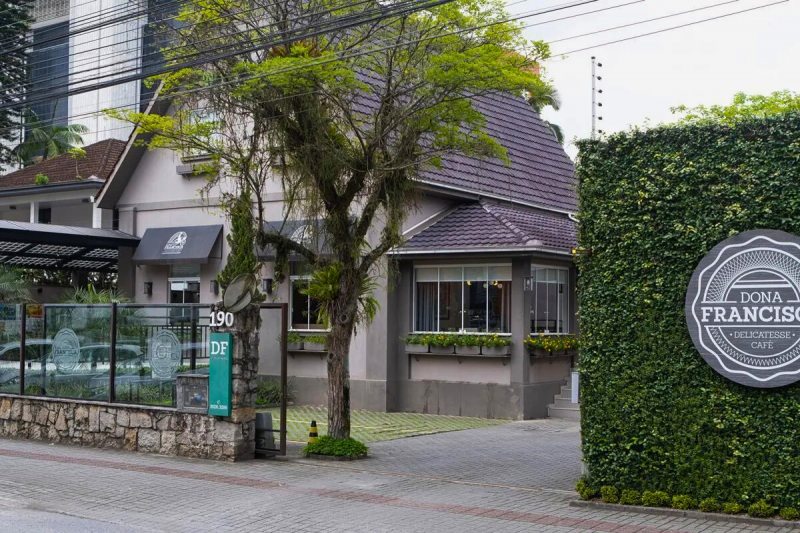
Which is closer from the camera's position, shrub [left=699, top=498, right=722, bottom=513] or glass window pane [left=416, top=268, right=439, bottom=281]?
shrub [left=699, top=498, right=722, bottom=513]

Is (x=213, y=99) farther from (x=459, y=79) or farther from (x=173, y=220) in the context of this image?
(x=173, y=220)

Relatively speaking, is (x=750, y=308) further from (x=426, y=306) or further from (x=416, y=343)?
(x=426, y=306)

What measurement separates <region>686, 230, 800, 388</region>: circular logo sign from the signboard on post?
701cm

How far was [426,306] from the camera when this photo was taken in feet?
69.4

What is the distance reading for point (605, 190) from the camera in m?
11.0

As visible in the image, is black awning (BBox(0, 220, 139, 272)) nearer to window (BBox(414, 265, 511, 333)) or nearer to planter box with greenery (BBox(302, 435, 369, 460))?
window (BBox(414, 265, 511, 333))

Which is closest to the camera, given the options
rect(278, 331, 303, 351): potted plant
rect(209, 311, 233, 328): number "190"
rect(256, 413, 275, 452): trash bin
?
rect(209, 311, 233, 328): number "190"

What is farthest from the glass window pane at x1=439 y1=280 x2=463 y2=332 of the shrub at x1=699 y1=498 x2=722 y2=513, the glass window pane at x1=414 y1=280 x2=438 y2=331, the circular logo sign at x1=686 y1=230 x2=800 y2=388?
the shrub at x1=699 y1=498 x2=722 y2=513

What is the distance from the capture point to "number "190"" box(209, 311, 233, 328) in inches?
558

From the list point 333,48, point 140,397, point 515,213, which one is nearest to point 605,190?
point 333,48

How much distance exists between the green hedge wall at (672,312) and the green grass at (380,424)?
684 cm

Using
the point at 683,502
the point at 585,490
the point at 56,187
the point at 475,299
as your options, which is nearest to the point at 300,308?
the point at 475,299

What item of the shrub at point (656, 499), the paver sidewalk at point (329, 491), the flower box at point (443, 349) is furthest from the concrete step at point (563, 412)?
the shrub at point (656, 499)

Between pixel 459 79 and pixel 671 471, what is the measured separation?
20.9 ft
